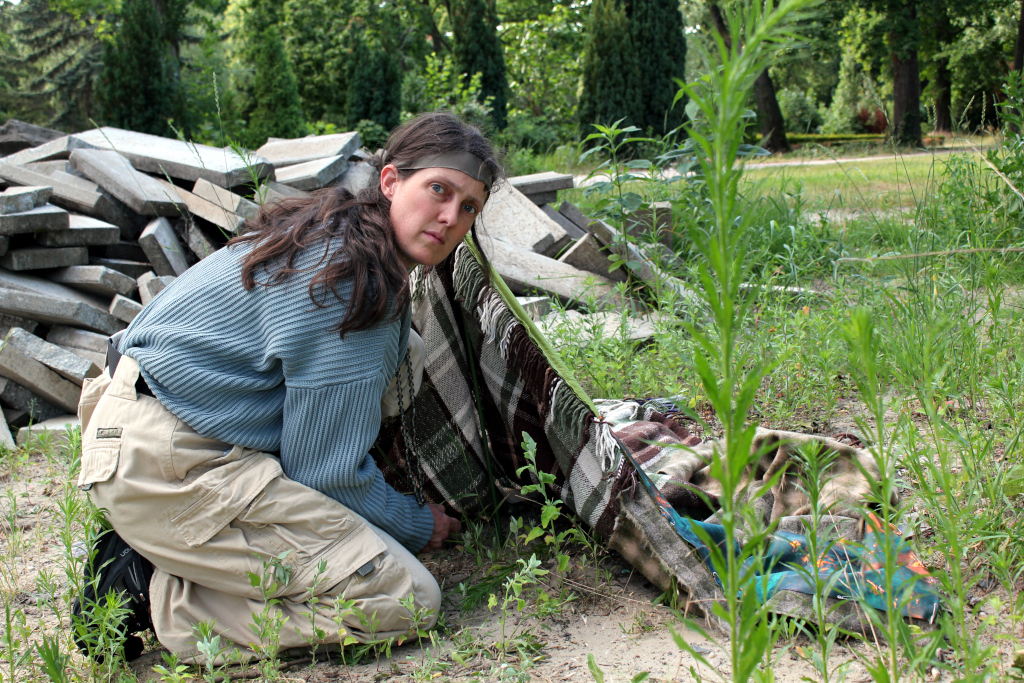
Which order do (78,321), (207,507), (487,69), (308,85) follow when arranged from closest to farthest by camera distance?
1. (207,507)
2. (78,321)
3. (487,69)
4. (308,85)

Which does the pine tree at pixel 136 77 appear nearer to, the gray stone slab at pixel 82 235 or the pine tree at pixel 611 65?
the pine tree at pixel 611 65

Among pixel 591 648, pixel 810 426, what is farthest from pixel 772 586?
pixel 810 426

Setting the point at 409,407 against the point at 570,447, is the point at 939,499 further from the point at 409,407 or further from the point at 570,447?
the point at 409,407

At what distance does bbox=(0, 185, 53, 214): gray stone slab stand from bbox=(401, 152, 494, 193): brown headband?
3194mm

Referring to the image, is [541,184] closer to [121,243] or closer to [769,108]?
[121,243]

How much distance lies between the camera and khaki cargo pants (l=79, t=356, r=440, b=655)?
2.03 m

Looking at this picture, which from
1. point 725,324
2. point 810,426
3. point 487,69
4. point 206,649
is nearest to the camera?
point 725,324

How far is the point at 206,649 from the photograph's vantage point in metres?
1.68

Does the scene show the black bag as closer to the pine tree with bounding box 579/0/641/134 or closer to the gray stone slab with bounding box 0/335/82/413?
the gray stone slab with bounding box 0/335/82/413

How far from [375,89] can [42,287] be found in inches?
446

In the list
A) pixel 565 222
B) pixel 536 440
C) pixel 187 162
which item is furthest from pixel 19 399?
pixel 565 222

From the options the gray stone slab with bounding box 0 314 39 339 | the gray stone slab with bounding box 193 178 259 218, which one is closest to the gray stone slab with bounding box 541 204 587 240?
the gray stone slab with bounding box 193 178 259 218

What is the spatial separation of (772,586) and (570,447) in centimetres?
70

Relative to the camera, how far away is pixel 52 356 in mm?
4023
